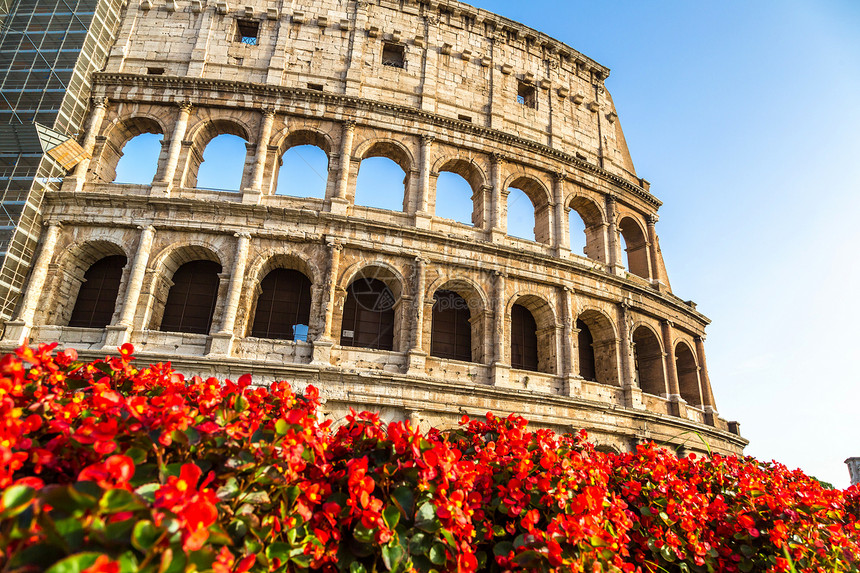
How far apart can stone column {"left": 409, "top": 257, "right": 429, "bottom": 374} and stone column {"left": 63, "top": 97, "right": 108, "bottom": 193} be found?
1021 centimetres

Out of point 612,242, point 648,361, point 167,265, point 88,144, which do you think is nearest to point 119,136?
point 88,144

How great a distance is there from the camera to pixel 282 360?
12.2 m

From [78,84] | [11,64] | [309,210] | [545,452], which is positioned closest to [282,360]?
[309,210]

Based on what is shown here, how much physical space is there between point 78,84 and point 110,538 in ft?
58.3

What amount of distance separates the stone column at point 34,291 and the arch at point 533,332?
13.3 metres

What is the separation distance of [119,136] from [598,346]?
17.8 metres

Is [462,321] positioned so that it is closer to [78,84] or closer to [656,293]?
[656,293]

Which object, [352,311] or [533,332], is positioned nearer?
[352,311]

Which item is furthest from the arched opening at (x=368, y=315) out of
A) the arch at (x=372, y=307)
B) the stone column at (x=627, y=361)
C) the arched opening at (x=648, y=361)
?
the arched opening at (x=648, y=361)

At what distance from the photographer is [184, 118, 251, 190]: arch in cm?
1453

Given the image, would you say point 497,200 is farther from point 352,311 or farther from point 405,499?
point 405,499

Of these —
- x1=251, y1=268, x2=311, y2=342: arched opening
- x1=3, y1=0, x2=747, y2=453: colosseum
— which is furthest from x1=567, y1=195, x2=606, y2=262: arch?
x1=251, y1=268, x2=311, y2=342: arched opening

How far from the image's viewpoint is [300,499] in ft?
8.28

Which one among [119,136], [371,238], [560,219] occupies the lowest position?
[371,238]
